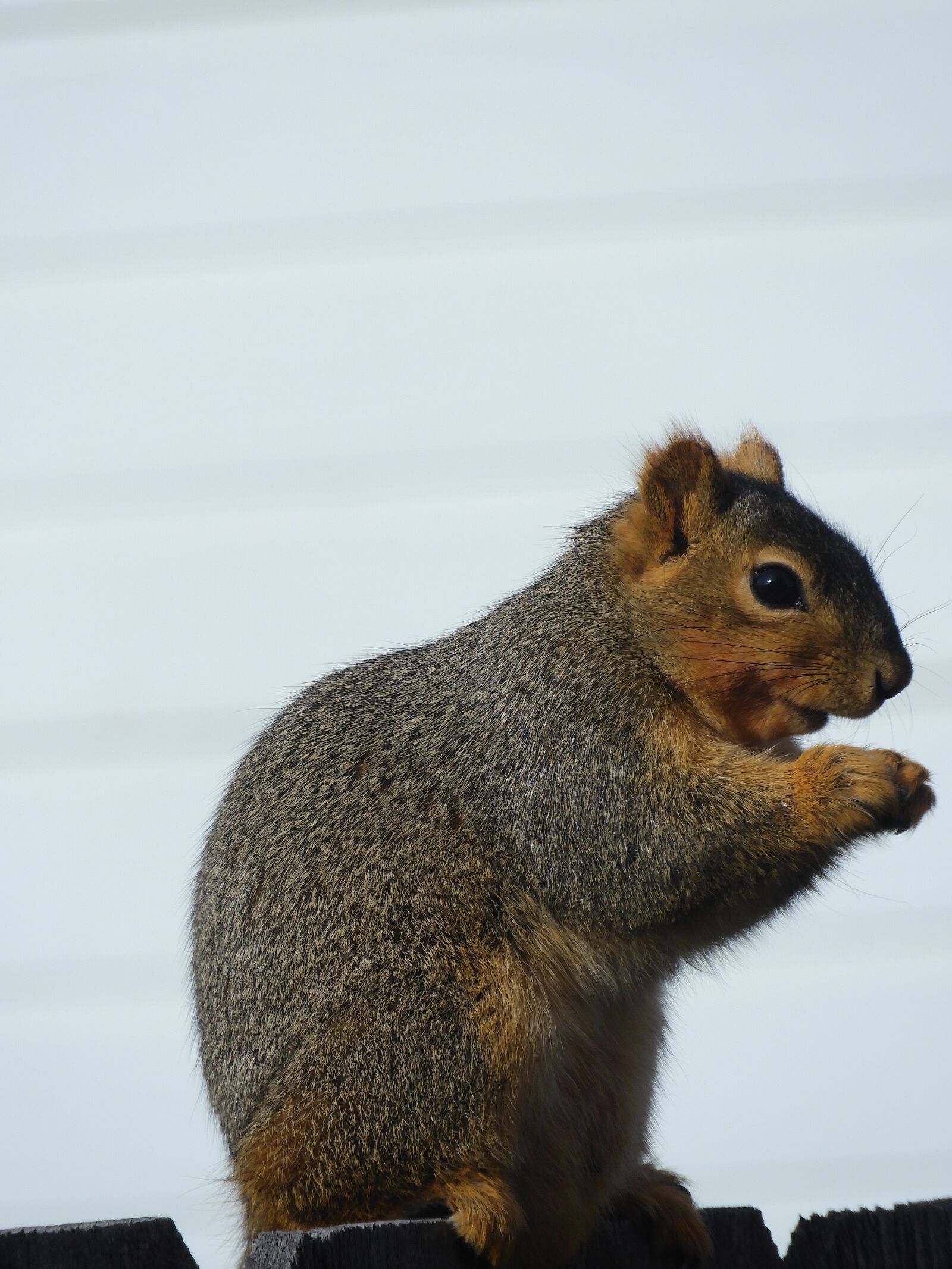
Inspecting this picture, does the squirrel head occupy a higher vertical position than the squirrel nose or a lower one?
higher

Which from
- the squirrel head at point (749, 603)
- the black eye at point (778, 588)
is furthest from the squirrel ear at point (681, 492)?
the black eye at point (778, 588)

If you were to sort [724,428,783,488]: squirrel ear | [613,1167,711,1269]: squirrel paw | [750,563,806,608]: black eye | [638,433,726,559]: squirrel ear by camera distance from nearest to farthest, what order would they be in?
[613,1167,711,1269]: squirrel paw
[750,563,806,608]: black eye
[638,433,726,559]: squirrel ear
[724,428,783,488]: squirrel ear

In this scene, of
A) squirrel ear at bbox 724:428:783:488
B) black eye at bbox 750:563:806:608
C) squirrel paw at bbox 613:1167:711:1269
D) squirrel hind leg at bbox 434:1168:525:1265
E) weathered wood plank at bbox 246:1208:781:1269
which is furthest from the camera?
squirrel ear at bbox 724:428:783:488

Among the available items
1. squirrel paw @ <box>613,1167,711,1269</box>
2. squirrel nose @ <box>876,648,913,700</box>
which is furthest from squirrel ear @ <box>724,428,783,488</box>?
squirrel paw @ <box>613,1167,711,1269</box>

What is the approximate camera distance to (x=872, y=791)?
7.52 ft

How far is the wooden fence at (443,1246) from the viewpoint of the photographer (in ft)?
5.26

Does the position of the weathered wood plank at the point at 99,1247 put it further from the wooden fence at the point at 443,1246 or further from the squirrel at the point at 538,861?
the squirrel at the point at 538,861

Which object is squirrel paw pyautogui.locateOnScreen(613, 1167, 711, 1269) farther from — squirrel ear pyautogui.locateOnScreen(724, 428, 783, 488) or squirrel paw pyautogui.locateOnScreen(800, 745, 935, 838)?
squirrel ear pyautogui.locateOnScreen(724, 428, 783, 488)

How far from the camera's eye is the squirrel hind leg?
76.2 inches

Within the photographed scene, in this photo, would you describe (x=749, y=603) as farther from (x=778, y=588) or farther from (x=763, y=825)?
(x=763, y=825)

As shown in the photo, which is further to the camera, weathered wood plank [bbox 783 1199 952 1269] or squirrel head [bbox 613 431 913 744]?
squirrel head [bbox 613 431 913 744]

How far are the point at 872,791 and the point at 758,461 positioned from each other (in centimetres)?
90

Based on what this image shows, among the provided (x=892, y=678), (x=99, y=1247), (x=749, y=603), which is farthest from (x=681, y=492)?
(x=99, y=1247)

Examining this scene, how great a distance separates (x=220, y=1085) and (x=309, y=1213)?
32cm
